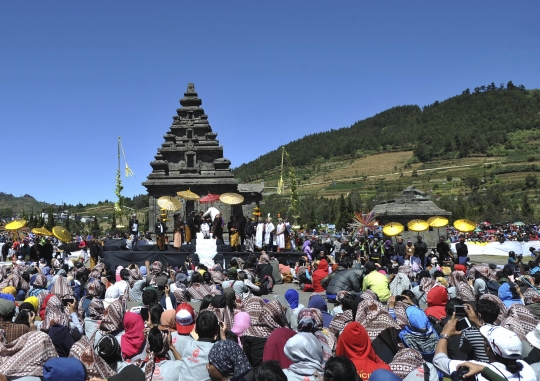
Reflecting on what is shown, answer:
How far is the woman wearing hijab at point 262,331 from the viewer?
639cm

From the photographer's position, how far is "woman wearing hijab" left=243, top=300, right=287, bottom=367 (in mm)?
6386

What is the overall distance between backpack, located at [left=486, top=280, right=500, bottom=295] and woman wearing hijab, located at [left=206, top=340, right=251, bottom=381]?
8.02 m

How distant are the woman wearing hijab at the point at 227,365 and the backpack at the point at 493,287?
802 centimetres

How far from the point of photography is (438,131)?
520 ft

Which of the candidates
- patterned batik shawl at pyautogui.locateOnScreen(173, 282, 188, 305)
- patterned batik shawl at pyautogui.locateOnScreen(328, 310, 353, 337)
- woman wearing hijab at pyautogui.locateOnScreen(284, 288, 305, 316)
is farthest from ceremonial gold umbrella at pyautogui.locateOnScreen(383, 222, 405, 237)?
patterned batik shawl at pyautogui.locateOnScreen(328, 310, 353, 337)

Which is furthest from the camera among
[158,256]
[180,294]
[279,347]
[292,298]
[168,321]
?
[158,256]

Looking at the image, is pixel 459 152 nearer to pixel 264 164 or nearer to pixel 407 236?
pixel 264 164

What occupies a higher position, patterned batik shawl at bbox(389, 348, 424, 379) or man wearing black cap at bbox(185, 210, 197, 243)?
man wearing black cap at bbox(185, 210, 197, 243)

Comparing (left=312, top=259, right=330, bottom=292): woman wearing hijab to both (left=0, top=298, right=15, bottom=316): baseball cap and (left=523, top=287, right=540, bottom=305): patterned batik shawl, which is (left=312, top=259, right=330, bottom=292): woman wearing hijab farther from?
(left=0, top=298, right=15, bottom=316): baseball cap

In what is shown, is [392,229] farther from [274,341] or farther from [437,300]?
[274,341]

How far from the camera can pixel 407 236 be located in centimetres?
2861

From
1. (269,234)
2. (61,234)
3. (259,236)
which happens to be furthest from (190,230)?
(61,234)

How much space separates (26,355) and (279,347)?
2705 millimetres

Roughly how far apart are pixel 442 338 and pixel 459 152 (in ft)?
450
